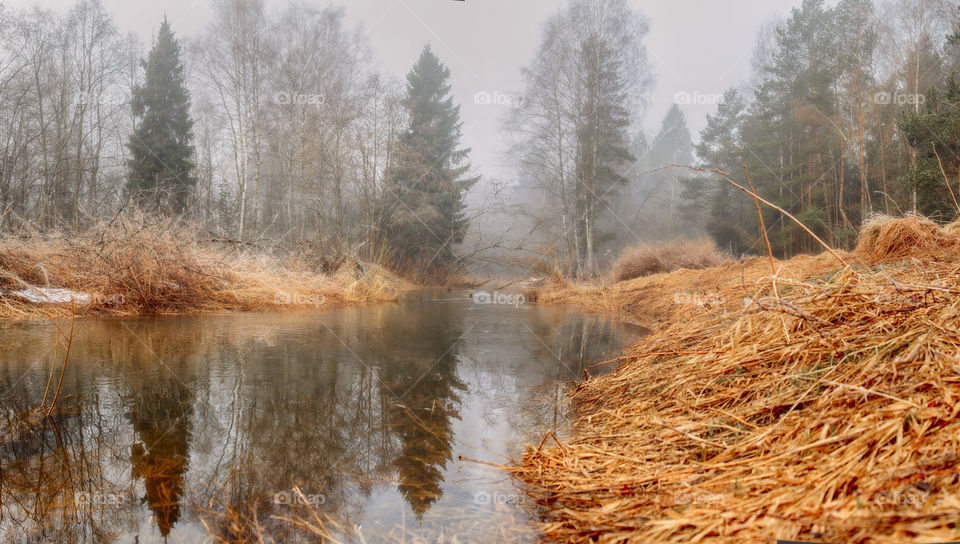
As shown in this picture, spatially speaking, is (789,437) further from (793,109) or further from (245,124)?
(793,109)

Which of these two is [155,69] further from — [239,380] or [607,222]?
[607,222]

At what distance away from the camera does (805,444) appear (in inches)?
49.7

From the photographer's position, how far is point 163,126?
59.0 feet

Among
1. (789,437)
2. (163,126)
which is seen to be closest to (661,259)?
(789,437)

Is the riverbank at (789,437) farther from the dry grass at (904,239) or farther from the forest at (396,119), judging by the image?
the forest at (396,119)

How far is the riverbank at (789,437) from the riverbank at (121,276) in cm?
633

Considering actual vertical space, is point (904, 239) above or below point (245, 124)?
below

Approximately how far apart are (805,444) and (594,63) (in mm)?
15855

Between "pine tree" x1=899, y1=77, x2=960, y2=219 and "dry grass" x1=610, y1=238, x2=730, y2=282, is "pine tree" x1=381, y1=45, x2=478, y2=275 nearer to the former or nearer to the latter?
"dry grass" x1=610, y1=238, x2=730, y2=282

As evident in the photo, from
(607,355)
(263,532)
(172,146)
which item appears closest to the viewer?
(263,532)

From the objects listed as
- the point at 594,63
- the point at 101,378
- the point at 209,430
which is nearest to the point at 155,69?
the point at 594,63

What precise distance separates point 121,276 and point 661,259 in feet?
36.4

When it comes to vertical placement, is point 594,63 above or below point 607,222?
above

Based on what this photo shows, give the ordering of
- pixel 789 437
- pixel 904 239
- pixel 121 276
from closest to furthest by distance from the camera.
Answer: pixel 789 437
pixel 904 239
pixel 121 276
